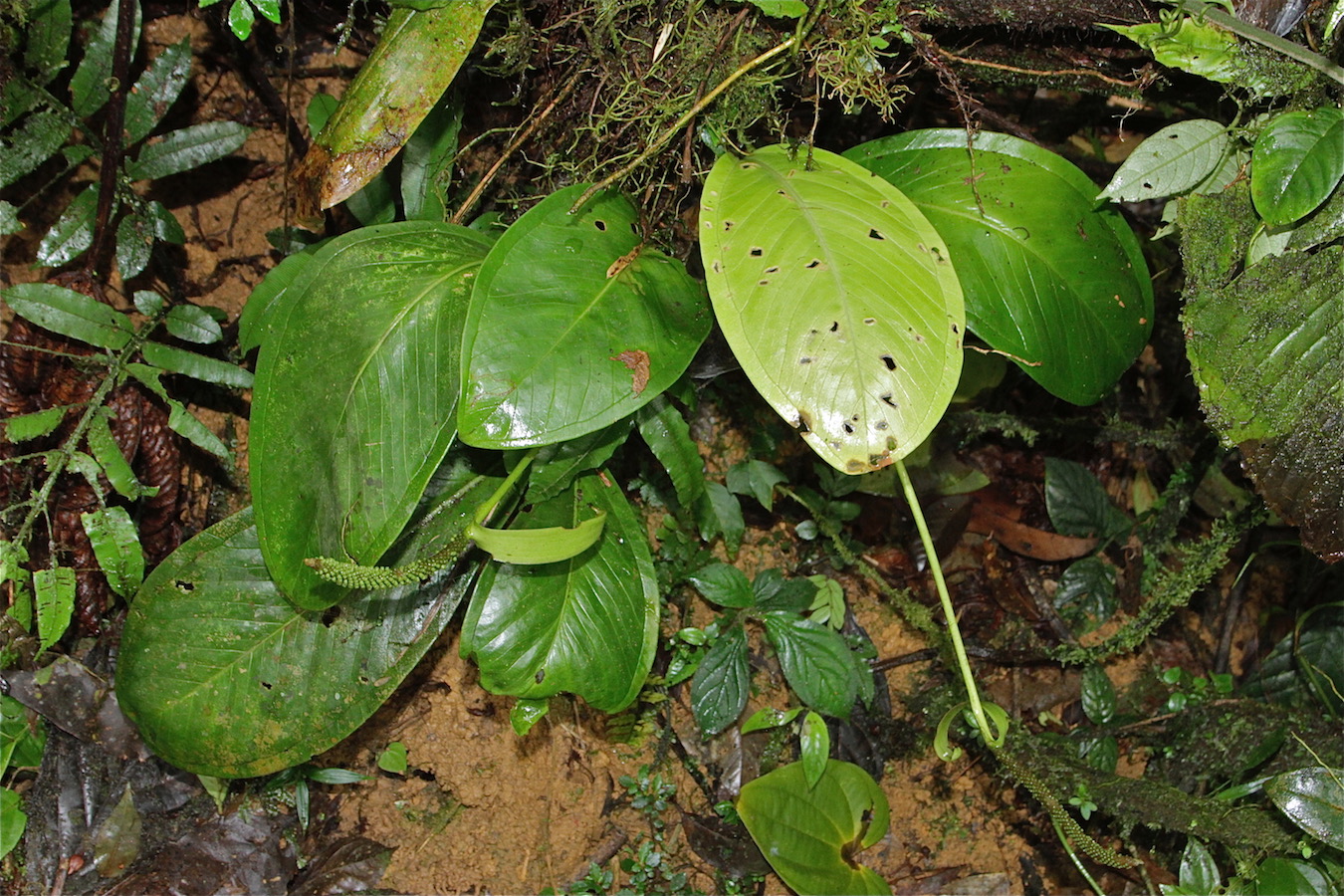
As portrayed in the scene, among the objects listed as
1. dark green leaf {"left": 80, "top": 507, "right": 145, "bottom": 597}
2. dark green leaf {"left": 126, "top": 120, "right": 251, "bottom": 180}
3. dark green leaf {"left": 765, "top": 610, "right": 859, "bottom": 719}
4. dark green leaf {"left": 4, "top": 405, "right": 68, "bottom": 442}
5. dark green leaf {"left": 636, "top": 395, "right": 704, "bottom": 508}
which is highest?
dark green leaf {"left": 126, "top": 120, "right": 251, "bottom": 180}

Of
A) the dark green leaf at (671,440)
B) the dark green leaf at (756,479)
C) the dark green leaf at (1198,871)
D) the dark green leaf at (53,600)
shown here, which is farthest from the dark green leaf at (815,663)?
the dark green leaf at (53,600)

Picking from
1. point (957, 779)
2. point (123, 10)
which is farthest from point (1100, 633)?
point (123, 10)

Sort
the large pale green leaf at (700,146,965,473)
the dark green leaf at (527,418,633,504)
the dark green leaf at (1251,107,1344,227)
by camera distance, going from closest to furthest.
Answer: the large pale green leaf at (700,146,965,473), the dark green leaf at (1251,107,1344,227), the dark green leaf at (527,418,633,504)

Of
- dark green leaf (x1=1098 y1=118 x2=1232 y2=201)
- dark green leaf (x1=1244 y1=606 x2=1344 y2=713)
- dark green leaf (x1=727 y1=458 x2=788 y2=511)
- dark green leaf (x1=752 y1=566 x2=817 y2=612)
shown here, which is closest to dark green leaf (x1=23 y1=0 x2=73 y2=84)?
dark green leaf (x1=727 y1=458 x2=788 y2=511)

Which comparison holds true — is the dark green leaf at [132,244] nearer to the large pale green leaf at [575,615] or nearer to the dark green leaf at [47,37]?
the dark green leaf at [47,37]

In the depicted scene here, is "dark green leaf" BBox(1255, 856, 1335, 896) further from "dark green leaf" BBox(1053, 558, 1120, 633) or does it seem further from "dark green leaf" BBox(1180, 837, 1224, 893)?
"dark green leaf" BBox(1053, 558, 1120, 633)

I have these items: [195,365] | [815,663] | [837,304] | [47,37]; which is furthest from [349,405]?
[815,663]

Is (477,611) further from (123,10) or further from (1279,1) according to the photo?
(1279,1)

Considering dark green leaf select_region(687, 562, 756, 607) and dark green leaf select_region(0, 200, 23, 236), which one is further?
dark green leaf select_region(687, 562, 756, 607)
